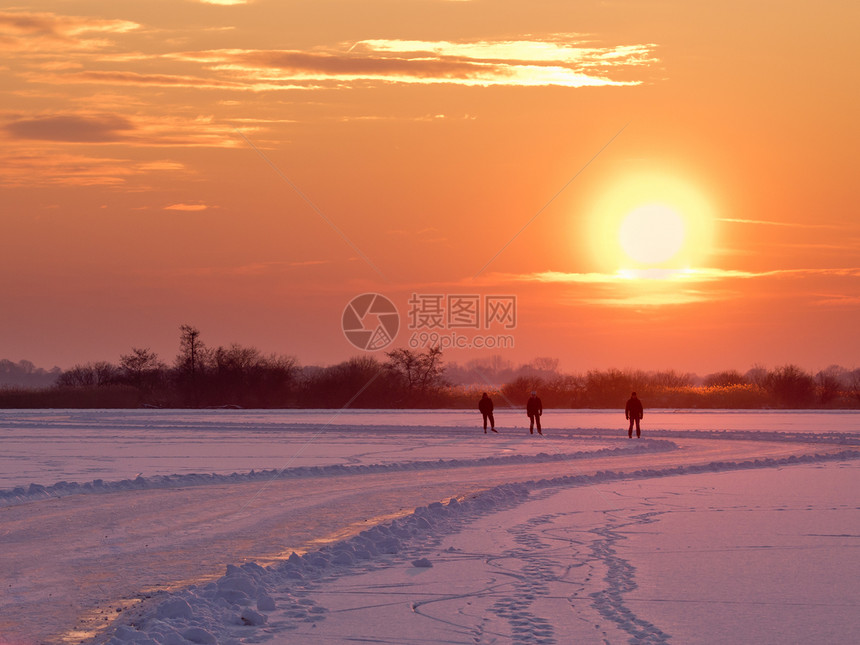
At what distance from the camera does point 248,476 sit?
19.0 metres

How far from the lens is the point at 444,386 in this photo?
8250cm


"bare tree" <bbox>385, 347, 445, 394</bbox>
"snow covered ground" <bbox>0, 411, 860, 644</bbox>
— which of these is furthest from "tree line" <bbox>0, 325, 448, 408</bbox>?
"snow covered ground" <bbox>0, 411, 860, 644</bbox>

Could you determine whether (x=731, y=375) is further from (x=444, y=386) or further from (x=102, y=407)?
(x=102, y=407)

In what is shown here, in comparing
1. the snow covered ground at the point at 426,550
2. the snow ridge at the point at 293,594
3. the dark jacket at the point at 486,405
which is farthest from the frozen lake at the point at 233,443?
the snow ridge at the point at 293,594

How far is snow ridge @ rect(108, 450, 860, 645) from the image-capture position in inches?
278

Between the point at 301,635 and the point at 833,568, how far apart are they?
17.5ft

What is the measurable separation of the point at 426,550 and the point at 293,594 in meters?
2.62

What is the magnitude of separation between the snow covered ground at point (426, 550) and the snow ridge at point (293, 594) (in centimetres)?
3

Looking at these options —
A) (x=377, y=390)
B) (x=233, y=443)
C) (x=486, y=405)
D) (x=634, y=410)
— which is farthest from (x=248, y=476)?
(x=377, y=390)

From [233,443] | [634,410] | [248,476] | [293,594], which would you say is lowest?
[293,594]

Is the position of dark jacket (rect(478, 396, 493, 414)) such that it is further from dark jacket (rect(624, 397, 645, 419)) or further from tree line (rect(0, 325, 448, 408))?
tree line (rect(0, 325, 448, 408))

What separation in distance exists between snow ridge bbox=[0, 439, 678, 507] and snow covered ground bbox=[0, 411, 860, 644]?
7 cm

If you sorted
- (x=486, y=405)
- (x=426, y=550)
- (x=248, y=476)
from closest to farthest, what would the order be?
(x=426, y=550), (x=248, y=476), (x=486, y=405)

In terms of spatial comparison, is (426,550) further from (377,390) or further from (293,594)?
(377,390)
